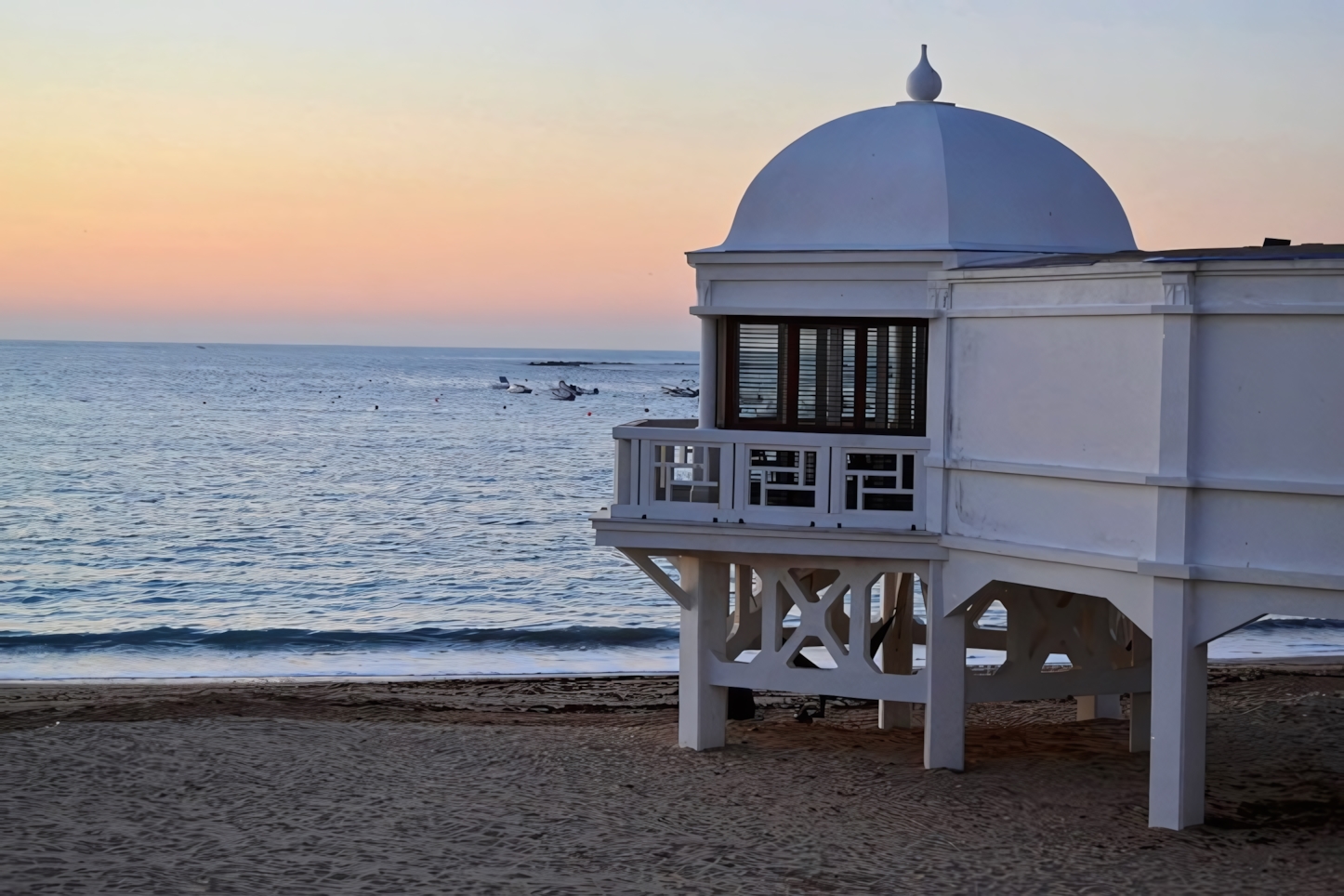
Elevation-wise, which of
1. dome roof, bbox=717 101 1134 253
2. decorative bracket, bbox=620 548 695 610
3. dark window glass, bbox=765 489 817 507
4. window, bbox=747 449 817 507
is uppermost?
dome roof, bbox=717 101 1134 253

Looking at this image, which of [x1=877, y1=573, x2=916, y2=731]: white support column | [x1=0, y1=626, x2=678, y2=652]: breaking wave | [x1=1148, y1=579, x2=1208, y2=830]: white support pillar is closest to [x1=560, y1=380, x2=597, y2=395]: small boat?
[x1=0, y1=626, x2=678, y2=652]: breaking wave

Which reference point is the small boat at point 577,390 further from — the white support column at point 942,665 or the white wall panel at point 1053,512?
the white wall panel at point 1053,512

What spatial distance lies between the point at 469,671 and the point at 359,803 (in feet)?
44.4

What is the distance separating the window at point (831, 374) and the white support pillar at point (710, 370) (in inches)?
8.6

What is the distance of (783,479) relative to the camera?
15.3m

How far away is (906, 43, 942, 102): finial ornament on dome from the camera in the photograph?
1603 cm

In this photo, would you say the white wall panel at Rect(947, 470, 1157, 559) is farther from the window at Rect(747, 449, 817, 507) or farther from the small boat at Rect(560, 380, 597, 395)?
the small boat at Rect(560, 380, 597, 395)

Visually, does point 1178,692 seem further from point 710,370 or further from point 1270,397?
point 710,370

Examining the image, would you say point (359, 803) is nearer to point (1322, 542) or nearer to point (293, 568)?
point (1322, 542)

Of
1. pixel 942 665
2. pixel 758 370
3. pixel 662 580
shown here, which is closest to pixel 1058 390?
pixel 942 665

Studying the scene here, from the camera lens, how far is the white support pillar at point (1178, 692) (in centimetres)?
1183

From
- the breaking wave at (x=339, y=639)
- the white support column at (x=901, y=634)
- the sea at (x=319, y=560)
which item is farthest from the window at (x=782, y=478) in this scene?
the breaking wave at (x=339, y=639)

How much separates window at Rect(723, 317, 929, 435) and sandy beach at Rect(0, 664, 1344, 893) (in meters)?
3.60

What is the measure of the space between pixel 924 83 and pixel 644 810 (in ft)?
26.8
